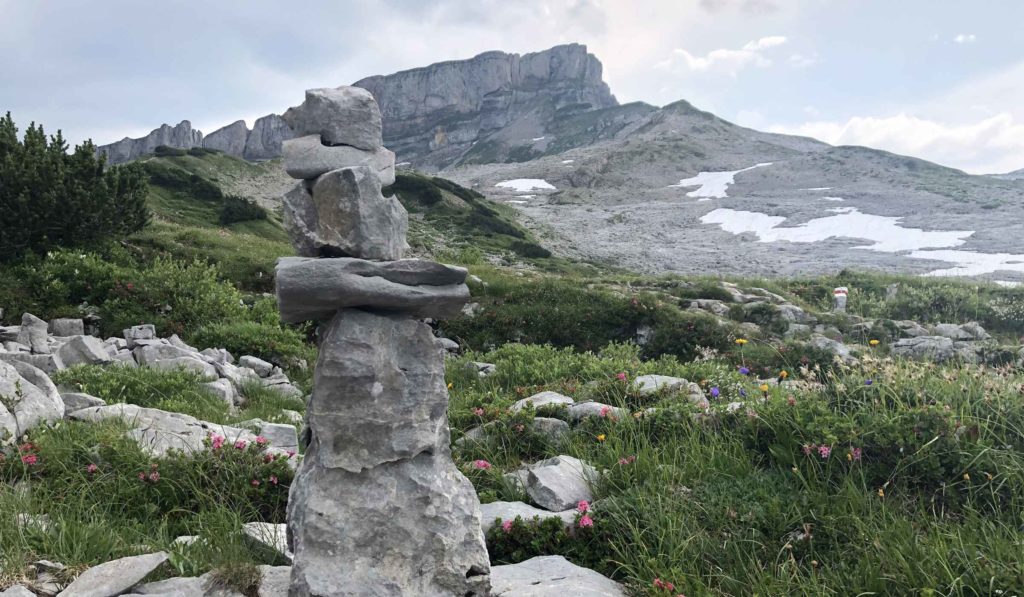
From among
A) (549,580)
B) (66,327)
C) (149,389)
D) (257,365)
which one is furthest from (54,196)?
(549,580)

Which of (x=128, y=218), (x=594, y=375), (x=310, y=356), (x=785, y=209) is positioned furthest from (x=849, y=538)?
(x=785, y=209)

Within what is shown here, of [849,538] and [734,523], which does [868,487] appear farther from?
[734,523]

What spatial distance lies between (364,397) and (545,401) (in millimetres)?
4792

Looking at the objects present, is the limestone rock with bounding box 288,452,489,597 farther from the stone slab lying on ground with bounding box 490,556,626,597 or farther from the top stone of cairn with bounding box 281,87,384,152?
the top stone of cairn with bounding box 281,87,384,152

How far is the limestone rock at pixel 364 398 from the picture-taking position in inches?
172

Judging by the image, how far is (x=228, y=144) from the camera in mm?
175625

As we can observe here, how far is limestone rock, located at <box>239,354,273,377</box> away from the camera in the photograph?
12663 millimetres

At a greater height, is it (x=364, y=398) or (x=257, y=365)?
(x=364, y=398)

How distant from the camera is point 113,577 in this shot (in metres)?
4.39

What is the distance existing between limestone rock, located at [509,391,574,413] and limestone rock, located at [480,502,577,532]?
7.48 feet

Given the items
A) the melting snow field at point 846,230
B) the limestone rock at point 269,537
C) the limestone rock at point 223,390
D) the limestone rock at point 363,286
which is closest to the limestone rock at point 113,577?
the limestone rock at point 269,537

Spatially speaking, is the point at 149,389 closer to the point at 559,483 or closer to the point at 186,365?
the point at 186,365

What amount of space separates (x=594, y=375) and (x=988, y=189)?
88.4 metres

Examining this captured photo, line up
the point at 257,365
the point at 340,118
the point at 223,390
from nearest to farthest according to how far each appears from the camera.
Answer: the point at 340,118
the point at 223,390
the point at 257,365
